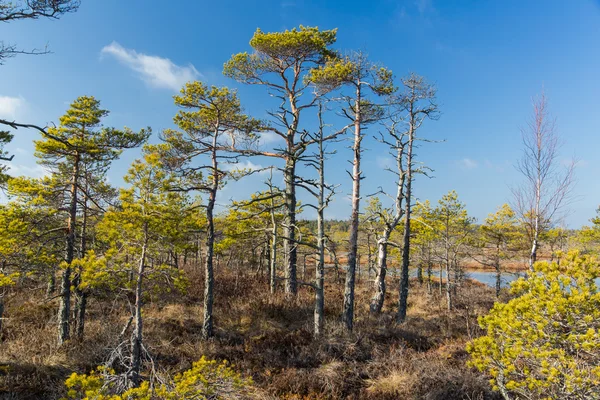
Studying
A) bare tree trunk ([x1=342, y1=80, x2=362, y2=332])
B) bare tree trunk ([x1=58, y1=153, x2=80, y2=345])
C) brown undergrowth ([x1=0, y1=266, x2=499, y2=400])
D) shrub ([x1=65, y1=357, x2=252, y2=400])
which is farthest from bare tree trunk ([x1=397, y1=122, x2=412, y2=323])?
bare tree trunk ([x1=58, y1=153, x2=80, y2=345])

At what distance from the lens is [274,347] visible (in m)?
10.3

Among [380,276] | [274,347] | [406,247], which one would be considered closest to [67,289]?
[274,347]

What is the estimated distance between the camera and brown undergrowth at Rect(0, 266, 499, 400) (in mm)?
7438

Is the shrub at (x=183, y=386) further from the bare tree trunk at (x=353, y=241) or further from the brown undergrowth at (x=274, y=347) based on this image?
the bare tree trunk at (x=353, y=241)

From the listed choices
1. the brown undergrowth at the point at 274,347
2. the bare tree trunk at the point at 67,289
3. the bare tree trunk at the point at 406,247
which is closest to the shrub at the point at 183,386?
the brown undergrowth at the point at 274,347

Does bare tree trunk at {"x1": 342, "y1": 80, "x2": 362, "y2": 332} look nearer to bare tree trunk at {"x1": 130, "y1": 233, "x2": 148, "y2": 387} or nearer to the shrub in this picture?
the shrub

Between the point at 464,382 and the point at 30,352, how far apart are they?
40.1 feet

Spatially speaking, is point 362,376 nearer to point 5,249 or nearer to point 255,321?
point 255,321

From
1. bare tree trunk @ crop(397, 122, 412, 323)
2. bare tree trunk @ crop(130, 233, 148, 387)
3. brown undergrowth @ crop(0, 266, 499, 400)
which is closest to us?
bare tree trunk @ crop(130, 233, 148, 387)

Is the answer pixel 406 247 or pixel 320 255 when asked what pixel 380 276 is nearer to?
pixel 406 247

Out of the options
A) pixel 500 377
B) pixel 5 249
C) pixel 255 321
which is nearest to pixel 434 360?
pixel 500 377

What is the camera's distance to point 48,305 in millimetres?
14906

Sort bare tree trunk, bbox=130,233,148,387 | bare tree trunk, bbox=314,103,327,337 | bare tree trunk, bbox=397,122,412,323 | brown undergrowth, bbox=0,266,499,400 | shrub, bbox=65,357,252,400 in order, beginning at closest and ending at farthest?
1. shrub, bbox=65,357,252,400
2. bare tree trunk, bbox=130,233,148,387
3. brown undergrowth, bbox=0,266,499,400
4. bare tree trunk, bbox=314,103,327,337
5. bare tree trunk, bbox=397,122,412,323

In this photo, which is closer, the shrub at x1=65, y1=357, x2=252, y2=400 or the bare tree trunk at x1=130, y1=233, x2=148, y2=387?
the shrub at x1=65, y1=357, x2=252, y2=400
